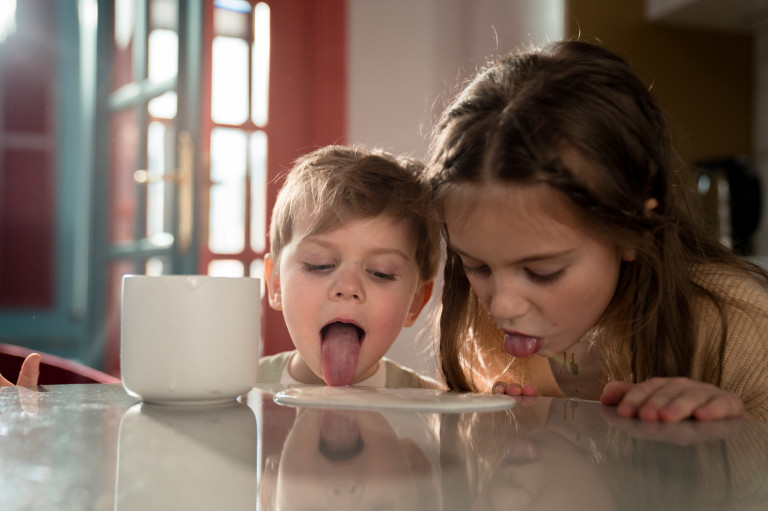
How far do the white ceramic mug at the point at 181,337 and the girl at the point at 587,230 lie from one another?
358 mm

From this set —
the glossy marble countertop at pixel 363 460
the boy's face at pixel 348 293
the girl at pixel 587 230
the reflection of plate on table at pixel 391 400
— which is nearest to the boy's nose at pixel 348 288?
the boy's face at pixel 348 293

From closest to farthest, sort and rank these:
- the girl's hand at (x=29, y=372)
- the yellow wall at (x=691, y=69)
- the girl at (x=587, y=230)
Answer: the girl's hand at (x=29, y=372)
the girl at (x=587, y=230)
the yellow wall at (x=691, y=69)

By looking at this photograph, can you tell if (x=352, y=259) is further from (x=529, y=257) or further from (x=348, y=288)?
(x=529, y=257)

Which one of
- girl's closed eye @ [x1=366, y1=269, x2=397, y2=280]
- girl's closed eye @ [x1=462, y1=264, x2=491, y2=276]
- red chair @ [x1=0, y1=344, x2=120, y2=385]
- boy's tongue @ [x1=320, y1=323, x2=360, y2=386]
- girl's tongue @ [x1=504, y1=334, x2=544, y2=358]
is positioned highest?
girl's closed eye @ [x1=462, y1=264, x2=491, y2=276]

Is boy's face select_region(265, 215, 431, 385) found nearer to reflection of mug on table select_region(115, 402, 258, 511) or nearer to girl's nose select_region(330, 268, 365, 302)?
girl's nose select_region(330, 268, 365, 302)

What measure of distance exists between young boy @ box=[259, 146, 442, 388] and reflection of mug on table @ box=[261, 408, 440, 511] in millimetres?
540

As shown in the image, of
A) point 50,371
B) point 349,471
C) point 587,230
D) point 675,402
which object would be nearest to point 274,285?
point 50,371

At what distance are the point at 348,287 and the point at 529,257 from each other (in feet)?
0.87

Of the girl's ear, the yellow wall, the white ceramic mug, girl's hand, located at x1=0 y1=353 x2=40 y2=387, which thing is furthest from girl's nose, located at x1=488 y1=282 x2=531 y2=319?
the yellow wall

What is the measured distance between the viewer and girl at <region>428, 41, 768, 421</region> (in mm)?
887

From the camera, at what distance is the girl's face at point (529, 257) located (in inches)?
35.0

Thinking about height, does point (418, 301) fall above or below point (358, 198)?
below

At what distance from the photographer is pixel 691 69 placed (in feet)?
8.98

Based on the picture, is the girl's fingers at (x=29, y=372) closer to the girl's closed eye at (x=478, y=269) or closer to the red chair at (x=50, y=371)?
the red chair at (x=50, y=371)
